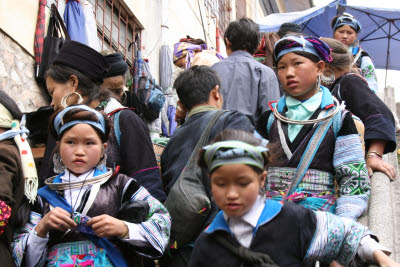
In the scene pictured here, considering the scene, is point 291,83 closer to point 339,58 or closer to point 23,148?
point 339,58

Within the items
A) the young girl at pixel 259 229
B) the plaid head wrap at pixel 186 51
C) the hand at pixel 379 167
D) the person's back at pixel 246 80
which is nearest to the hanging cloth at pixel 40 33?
the plaid head wrap at pixel 186 51

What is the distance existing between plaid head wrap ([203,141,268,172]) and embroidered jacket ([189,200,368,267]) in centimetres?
25

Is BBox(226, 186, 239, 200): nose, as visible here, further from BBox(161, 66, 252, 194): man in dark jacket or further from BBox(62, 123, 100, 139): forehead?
BBox(62, 123, 100, 139): forehead

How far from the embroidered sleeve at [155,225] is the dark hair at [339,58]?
85.8 inches

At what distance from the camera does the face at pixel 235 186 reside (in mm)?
2592

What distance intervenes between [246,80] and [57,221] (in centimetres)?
245

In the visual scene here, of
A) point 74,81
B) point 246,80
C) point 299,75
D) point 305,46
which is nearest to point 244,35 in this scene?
point 246,80

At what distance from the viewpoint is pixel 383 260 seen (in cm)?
246

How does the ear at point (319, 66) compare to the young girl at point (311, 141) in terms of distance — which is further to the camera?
the ear at point (319, 66)

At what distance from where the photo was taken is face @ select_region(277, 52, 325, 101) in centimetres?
369

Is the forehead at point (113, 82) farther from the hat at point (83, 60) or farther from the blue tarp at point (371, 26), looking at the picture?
the blue tarp at point (371, 26)

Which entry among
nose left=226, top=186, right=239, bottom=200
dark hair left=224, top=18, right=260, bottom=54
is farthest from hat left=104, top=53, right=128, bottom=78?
nose left=226, top=186, right=239, bottom=200

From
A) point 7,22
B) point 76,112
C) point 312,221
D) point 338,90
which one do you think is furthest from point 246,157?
point 7,22

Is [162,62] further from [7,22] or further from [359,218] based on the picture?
[359,218]
